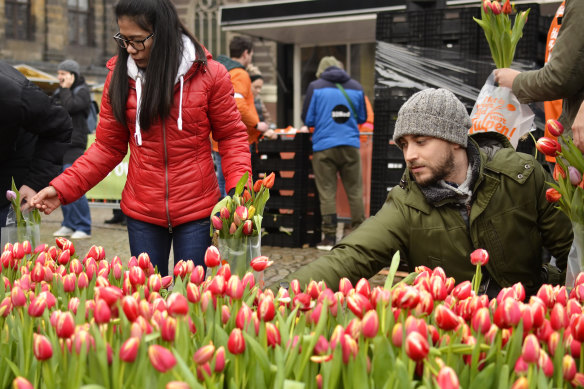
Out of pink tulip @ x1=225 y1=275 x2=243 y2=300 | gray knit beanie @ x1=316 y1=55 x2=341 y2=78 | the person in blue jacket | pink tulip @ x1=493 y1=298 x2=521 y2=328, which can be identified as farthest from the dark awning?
pink tulip @ x1=493 y1=298 x2=521 y2=328

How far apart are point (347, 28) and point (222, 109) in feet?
36.0

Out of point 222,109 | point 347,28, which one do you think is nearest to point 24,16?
point 347,28

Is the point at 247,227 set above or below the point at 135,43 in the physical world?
below

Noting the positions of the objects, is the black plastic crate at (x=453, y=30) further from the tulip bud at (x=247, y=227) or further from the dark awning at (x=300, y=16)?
the dark awning at (x=300, y=16)

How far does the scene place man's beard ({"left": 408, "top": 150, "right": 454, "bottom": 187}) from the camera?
2.84m

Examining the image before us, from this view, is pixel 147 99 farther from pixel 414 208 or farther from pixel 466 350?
pixel 466 350

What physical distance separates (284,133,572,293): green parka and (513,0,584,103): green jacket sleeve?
0.49 metres

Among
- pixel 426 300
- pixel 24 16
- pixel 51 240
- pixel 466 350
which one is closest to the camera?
pixel 466 350

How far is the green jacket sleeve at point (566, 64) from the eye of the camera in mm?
3162

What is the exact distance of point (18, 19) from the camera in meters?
31.6

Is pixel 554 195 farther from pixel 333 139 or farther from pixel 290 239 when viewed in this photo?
pixel 290 239

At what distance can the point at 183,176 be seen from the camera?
354 centimetres

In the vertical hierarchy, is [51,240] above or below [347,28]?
below

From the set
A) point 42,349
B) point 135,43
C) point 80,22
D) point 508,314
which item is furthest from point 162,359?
point 80,22
